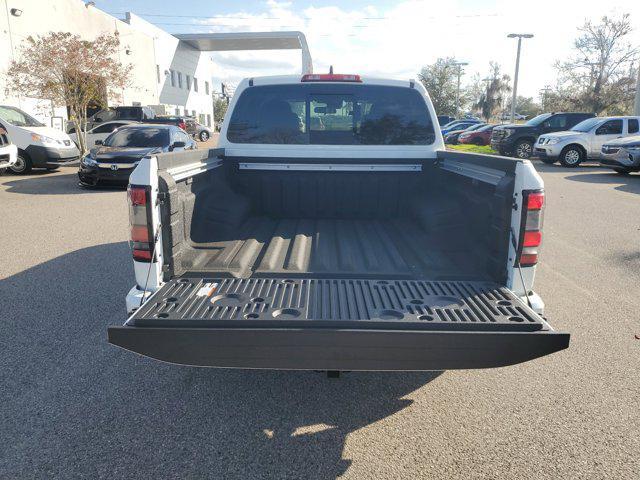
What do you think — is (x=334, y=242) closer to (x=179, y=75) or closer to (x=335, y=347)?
(x=335, y=347)

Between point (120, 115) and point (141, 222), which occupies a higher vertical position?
point (120, 115)

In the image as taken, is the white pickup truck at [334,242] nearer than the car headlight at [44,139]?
Yes

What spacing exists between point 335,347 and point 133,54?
38267mm

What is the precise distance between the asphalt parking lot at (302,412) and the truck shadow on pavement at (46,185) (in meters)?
7.92

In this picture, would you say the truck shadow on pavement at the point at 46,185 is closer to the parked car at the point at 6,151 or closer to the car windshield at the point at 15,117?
the parked car at the point at 6,151

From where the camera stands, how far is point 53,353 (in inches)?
153

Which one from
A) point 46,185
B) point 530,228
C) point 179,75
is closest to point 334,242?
point 530,228

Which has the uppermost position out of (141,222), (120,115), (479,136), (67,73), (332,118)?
(67,73)

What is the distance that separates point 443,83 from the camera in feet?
188

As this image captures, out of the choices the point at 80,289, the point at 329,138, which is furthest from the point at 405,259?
the point at 80,289

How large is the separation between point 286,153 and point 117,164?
8.77 metres

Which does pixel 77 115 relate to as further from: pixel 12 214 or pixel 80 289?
pixel 80 289

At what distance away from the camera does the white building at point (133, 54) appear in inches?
811

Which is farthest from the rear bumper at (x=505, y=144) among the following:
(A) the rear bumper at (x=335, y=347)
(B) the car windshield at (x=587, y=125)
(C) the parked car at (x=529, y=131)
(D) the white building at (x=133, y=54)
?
(A) the rear bumper at (x=335, y=347)
